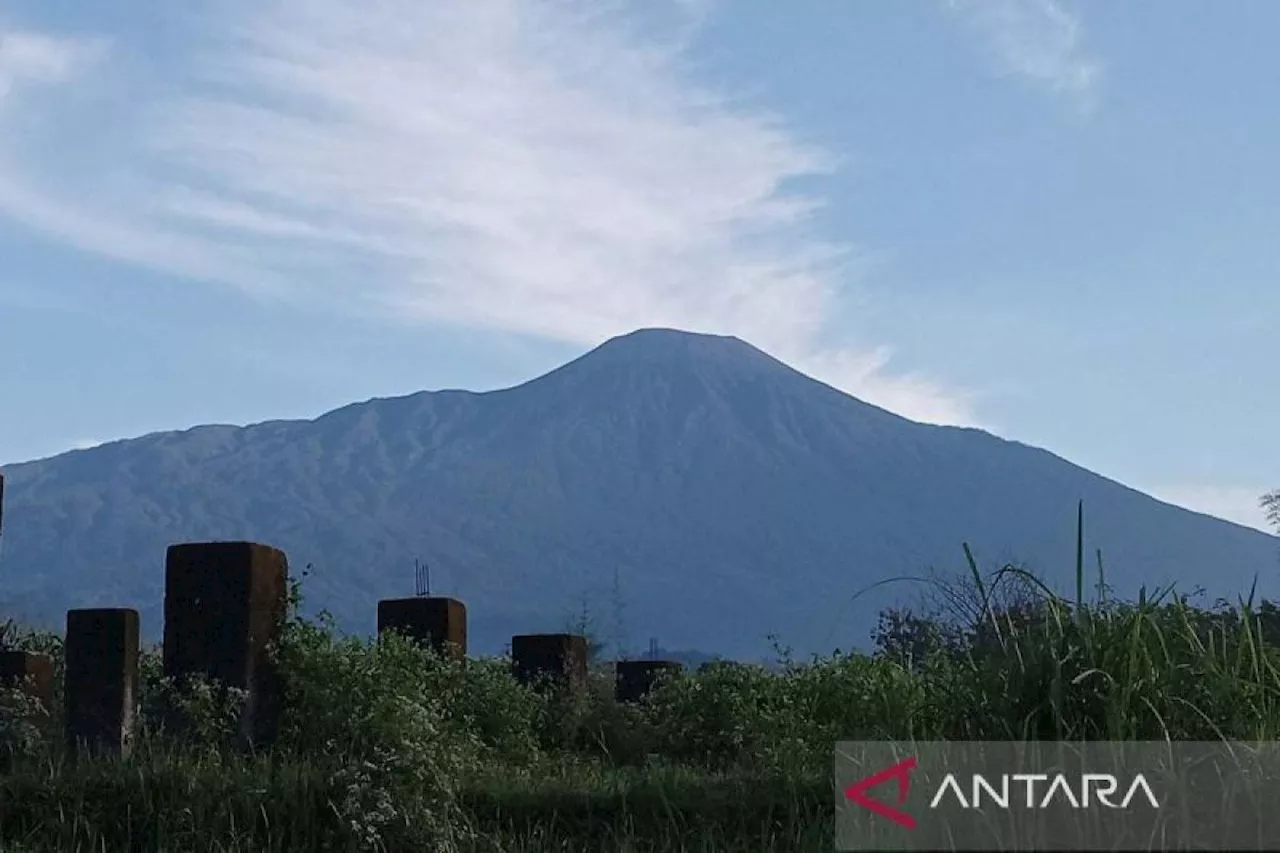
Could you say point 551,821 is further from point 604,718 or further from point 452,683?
point 604,718

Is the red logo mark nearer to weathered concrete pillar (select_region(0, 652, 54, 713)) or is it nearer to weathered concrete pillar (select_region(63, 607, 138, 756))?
weathered concrete pillar (select_region(63, 607, 138, 756))

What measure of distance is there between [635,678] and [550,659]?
186 centimetres

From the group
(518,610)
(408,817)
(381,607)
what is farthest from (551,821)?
(518,610)

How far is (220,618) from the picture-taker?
400 inches

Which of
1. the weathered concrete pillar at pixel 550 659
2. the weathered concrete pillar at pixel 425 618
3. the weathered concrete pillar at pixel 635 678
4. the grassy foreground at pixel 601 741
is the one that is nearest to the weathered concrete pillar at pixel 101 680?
the grassy foreground at pixel 601 741

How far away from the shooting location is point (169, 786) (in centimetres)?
857

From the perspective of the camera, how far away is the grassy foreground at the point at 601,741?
571 cm

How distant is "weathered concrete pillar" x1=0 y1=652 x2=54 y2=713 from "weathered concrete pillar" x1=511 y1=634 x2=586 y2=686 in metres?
3.84

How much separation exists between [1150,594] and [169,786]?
186 inches

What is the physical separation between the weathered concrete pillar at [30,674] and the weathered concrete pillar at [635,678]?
5.31 metres

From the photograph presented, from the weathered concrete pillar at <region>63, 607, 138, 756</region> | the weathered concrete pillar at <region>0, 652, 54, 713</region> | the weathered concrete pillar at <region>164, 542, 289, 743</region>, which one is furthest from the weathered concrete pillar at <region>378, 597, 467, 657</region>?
the weathered concrete pillar at <region>63, 607, 138, 756</region>

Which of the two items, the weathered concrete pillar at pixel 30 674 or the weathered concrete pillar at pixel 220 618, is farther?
the weathered concrete pillar at pixel 30 674

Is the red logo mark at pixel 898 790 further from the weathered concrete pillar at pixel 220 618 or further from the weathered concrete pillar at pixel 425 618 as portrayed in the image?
the weathered concrete pillar at pixel 425 618

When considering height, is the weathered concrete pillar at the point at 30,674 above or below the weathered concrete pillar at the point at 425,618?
below
